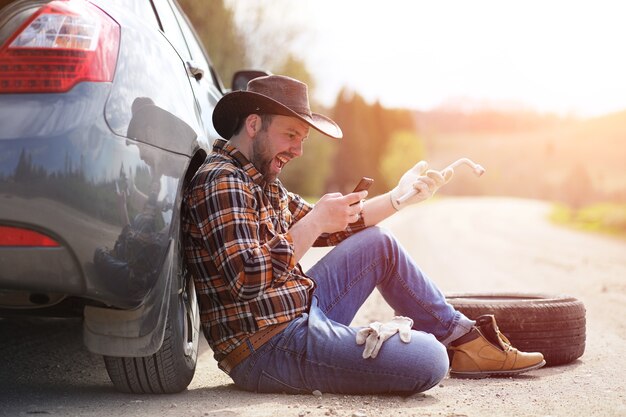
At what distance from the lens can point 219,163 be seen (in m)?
3.18

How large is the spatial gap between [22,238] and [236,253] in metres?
0.88

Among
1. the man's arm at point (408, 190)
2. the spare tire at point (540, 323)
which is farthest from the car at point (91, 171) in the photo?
the spare tire at point (540, 323)

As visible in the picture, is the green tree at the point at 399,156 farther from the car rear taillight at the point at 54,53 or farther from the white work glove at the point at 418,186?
the car rear taillight at the point at 54,53

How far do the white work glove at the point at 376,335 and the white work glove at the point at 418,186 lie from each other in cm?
83

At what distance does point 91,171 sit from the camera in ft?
7.79

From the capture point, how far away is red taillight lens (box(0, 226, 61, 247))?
7.64ft

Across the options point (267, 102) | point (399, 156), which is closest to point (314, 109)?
point (267, 102)

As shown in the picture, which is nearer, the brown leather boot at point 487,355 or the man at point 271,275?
the man at point 271,275

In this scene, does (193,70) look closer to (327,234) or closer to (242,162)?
(242,162)

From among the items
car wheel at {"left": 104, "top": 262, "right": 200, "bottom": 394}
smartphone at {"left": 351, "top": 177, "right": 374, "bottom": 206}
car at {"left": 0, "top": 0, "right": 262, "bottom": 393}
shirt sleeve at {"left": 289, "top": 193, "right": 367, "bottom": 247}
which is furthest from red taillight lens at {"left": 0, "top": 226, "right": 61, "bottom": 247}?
shirt sleeve at {"left": 289, "top": 193, "right": 367, "bottom": 247}

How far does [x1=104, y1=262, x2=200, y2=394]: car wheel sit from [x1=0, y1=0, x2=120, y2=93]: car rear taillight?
94 cm

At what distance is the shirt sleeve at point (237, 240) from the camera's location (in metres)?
2.99

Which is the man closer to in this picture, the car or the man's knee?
the man's knee

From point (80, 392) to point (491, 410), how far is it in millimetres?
1734
